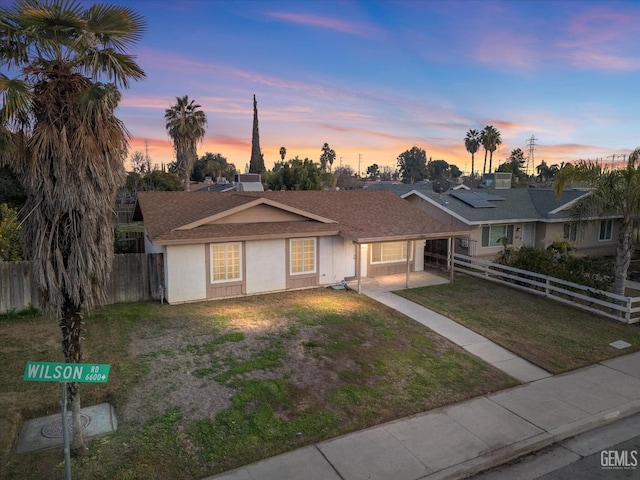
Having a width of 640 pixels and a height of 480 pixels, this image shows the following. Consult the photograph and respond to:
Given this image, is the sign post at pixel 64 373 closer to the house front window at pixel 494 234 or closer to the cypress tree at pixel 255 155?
the house front window at pixel 494 234

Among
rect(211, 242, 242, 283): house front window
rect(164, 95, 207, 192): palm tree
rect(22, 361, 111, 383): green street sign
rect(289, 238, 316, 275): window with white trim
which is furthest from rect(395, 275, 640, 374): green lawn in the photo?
rect(164, 95, 207, 192): palm tree

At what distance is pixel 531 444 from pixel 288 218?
12330 mm

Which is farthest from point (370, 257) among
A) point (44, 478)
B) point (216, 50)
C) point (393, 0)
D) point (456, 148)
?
point (456, 148)

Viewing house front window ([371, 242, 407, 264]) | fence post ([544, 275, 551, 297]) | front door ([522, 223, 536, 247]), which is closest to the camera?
fence post ([544, 275, 551, 297])

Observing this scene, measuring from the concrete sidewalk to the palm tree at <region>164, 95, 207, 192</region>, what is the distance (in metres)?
37.6

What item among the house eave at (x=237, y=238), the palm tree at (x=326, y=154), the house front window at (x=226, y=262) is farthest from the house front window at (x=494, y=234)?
the palm tree at (x=326, y=154)

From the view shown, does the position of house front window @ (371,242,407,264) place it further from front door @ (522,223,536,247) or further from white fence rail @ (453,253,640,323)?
front door @ (522,223,536,247)

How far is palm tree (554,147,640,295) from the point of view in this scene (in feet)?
48.2

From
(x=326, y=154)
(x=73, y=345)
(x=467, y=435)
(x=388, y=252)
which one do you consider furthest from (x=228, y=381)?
(x=326, y=154)

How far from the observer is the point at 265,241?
16.4 meters

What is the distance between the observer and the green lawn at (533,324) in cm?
1177

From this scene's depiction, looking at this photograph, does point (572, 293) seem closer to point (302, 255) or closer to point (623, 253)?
point (623, 253)

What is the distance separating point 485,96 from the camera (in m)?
26.3

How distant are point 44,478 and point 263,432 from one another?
3.43 meters
